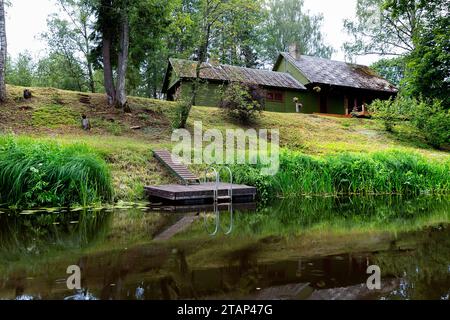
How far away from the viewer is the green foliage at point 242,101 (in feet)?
67.8

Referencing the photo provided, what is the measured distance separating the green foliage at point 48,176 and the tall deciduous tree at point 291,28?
3755 centimetres

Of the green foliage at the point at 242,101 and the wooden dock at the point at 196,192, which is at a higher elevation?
the green foliage at the point at 242,101

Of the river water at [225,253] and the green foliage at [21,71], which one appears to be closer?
the river water at [225,253]

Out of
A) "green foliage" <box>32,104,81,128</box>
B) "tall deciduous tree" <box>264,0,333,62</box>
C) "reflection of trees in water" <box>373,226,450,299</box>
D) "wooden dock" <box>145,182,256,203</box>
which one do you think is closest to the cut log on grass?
"green foliage" <box>32,104,81,128</box>

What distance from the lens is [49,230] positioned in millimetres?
6992

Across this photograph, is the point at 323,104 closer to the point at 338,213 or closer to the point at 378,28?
the point at 378,28

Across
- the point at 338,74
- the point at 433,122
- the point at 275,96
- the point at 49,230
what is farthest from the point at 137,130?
the point at 338,74

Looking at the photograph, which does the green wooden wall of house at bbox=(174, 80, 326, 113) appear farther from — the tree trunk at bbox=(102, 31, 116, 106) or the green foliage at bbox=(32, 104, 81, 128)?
the green foliage at bbox=(32, 104, 81, 128)

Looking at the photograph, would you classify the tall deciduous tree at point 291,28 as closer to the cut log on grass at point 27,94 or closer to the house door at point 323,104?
the house door at point 323,104

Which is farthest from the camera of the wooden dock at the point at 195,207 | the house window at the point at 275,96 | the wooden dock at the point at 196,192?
the house window at the point at 275,96

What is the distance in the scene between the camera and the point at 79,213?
886 cm

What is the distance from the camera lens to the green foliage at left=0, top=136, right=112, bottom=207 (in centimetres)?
920

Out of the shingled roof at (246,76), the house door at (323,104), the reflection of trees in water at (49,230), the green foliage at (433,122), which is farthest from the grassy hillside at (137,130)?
the house door at (323,104)

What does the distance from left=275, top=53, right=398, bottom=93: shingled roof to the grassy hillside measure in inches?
236
